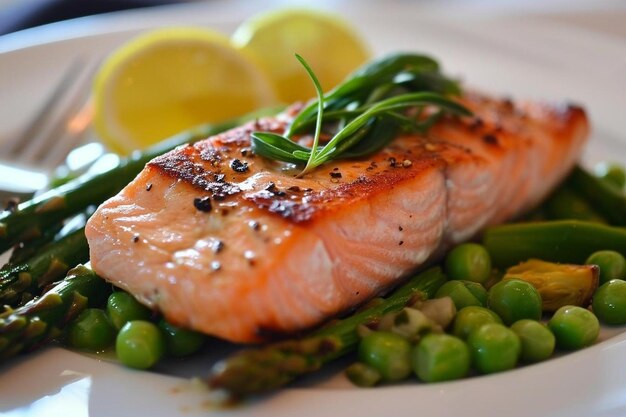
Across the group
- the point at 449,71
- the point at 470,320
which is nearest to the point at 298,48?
the point at 449,71

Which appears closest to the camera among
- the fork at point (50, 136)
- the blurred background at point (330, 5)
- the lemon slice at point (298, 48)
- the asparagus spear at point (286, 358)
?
the asparagus spear at point (286, 358)

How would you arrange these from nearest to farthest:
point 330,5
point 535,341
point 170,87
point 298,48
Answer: point 535,341
point 170,87
point 298,48
point 330,5

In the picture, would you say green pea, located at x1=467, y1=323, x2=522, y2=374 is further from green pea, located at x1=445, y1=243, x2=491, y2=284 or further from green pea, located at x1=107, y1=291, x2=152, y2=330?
green pea, located at x1=107, y1=291, x2=152, y2=330

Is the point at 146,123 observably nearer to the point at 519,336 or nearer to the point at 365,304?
the point at 365,304

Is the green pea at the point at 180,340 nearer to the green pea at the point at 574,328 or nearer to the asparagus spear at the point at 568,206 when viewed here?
the green pea at the point at 574,328

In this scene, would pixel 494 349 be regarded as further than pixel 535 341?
No

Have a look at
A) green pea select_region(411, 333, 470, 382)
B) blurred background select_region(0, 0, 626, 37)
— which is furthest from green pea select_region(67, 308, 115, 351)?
blurred background select_region(0, 0, 626, 37)

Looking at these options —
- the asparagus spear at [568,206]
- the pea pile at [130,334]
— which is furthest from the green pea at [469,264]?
the pea pile at [130,334]

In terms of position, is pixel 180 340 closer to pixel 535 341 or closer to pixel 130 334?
pixel 130 334
